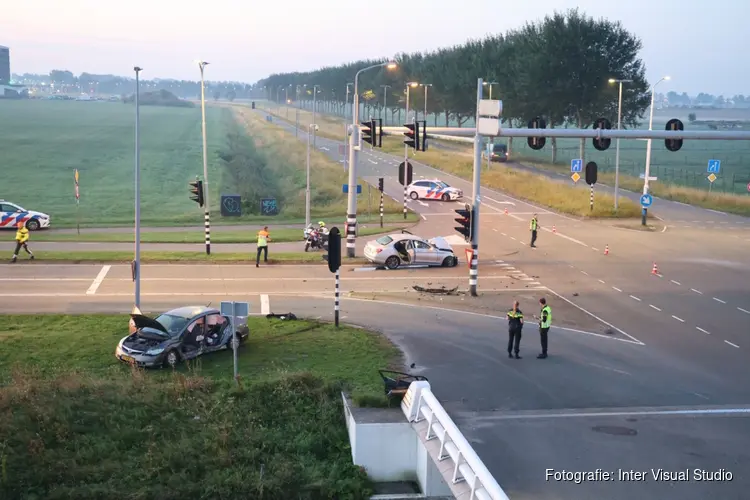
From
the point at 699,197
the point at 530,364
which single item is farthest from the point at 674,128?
the point at 699,197

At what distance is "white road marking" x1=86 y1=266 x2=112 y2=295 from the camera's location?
2739 cm

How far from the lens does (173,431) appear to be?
1468cm

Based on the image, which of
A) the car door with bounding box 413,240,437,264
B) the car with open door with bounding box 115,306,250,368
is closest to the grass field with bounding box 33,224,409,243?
the car door with bounding box 413,240,437,264

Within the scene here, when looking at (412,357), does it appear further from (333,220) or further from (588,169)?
(333,220)

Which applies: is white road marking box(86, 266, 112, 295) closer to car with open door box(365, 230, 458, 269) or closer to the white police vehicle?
car with open door box(365, 230, 458, 269)

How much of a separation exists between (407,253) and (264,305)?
8469mm

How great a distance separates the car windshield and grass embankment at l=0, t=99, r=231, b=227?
85.0 feet

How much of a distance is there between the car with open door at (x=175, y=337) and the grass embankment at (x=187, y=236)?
17730 mm

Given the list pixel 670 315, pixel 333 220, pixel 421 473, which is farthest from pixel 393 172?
pixel 421 473

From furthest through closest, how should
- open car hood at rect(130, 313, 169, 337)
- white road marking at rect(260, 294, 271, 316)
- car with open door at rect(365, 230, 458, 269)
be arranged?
car with open door at rect(365, 230, 458, 269) < white road marking at rect(260, 294, 271, 316) < open car hood at rect(130, 313, 169, 337)

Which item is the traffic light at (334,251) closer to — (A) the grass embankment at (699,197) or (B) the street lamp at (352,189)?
(B) the street lamp at (352,189)

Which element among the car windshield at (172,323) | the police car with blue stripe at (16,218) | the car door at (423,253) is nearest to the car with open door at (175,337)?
the car windshield at (172,323)

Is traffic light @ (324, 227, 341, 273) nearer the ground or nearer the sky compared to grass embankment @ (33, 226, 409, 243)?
nearer the sky

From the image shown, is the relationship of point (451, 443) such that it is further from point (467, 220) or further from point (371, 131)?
point (371, 131)
